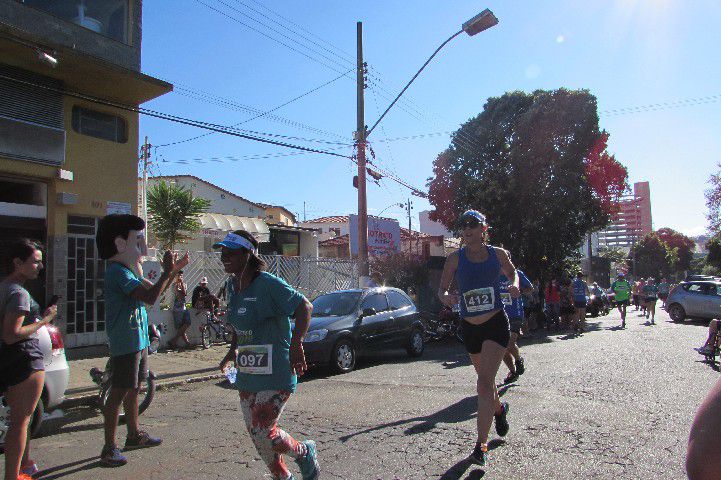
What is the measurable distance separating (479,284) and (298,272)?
11.8m

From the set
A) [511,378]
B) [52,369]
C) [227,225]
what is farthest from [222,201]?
[52,369]

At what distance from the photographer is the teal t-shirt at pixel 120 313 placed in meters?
4.35

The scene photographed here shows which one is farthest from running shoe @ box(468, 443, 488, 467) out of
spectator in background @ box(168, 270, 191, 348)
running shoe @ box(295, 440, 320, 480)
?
spectator in background @ box(168, 270, 191, 348)

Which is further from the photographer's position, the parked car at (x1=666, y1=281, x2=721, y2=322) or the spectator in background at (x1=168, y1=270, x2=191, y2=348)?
the parked car at (x1=666, y1=281, x2=721, y2=322)

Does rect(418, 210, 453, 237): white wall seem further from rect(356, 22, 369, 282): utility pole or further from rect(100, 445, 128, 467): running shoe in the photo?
rect(100, 445, 128, 467): running shoe

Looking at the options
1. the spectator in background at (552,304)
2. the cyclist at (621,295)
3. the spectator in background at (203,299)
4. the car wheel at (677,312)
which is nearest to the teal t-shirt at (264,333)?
the spectator in background at (203,299)

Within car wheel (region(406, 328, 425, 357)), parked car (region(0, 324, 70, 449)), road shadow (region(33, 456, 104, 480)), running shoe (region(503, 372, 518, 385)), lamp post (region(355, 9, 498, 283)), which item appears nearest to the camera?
road shadow (region(33, 456, 104, 480))

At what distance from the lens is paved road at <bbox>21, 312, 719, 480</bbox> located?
4207 mm

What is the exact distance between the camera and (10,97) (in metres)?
10.4

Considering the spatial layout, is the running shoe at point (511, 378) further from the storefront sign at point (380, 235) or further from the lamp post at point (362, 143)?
the storefront sign at point (380, 235)

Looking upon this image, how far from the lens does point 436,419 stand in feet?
18.4

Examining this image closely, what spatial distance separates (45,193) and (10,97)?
6.29ft

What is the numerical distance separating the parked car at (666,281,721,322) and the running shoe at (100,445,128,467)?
19844 millimetres

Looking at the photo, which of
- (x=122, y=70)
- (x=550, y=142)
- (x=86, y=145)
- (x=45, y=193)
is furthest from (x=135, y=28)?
(x=550, y=142)
